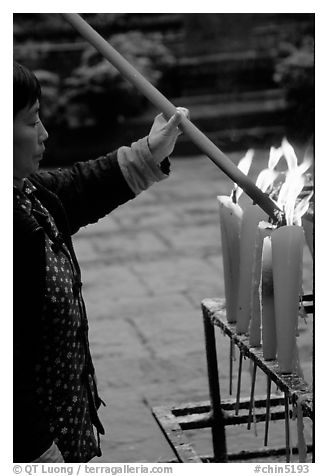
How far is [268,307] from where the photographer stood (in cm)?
200

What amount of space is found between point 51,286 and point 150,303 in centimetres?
269

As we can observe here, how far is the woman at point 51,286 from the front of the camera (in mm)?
1803

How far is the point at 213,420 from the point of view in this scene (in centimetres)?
268

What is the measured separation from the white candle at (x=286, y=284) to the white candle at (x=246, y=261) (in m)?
0.17

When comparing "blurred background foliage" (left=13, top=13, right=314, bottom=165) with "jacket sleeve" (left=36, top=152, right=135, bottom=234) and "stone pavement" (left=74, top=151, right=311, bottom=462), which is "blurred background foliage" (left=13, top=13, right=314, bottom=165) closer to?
"stone pavement" (left=74, top=151, right=311, bottom=462)

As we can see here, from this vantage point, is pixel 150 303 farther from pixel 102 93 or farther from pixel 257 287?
pixel 102 93

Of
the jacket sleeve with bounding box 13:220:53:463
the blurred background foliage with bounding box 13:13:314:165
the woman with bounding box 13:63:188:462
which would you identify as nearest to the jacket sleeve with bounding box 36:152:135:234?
the woman with bounding box 13:63:188:462

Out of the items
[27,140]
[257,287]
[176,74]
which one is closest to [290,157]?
[257,287]

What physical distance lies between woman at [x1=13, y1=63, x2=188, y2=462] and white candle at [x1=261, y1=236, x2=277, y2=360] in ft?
1.16

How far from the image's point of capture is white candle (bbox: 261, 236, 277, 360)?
1.95 m

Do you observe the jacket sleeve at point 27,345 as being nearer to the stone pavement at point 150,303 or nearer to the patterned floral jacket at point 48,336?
the patterned floral jacket at point 48,336
